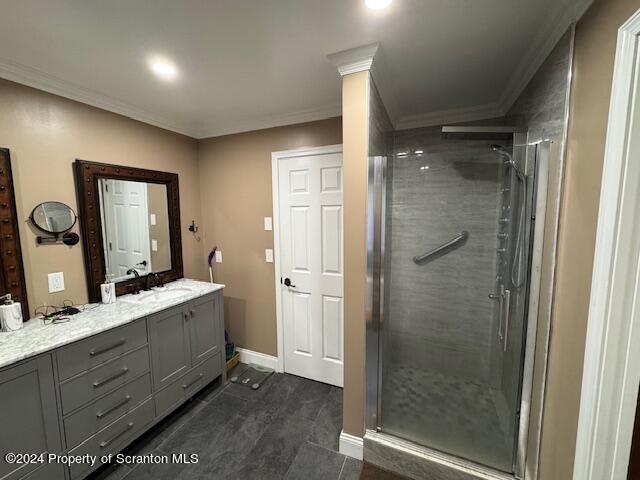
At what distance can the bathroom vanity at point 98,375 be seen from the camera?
119 centimetres

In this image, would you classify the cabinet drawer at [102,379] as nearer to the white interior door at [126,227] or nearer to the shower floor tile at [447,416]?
the white interior door at [126,227]

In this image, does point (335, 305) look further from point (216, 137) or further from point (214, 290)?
point (216, 137)

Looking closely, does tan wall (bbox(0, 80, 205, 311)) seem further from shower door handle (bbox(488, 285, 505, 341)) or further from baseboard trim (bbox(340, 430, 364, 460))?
shower door handle (bbox(488, 285, 505, 341))

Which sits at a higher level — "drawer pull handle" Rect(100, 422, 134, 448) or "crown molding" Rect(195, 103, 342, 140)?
"crown molding" Rect(195, 103, 342, 140)

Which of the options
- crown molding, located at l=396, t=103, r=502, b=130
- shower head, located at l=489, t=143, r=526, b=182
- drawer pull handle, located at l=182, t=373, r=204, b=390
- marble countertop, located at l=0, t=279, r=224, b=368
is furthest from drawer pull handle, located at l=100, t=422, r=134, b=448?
crown molding, located at l=396, t=103, r=502, b=130

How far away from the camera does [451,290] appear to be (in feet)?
7.46

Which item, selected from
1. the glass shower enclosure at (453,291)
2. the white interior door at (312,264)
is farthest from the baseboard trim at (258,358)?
the glass shower enclosure at (453,291)

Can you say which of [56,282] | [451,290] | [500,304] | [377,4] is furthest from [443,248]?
[56,282]

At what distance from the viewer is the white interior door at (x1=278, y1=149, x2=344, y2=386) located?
2.18m

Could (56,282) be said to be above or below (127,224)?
below

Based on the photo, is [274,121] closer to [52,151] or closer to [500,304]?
[52,151]

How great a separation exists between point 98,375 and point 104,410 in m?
0.22

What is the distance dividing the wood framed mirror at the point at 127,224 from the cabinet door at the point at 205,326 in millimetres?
568

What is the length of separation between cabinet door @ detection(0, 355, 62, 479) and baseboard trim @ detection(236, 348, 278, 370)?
1.48 meters
